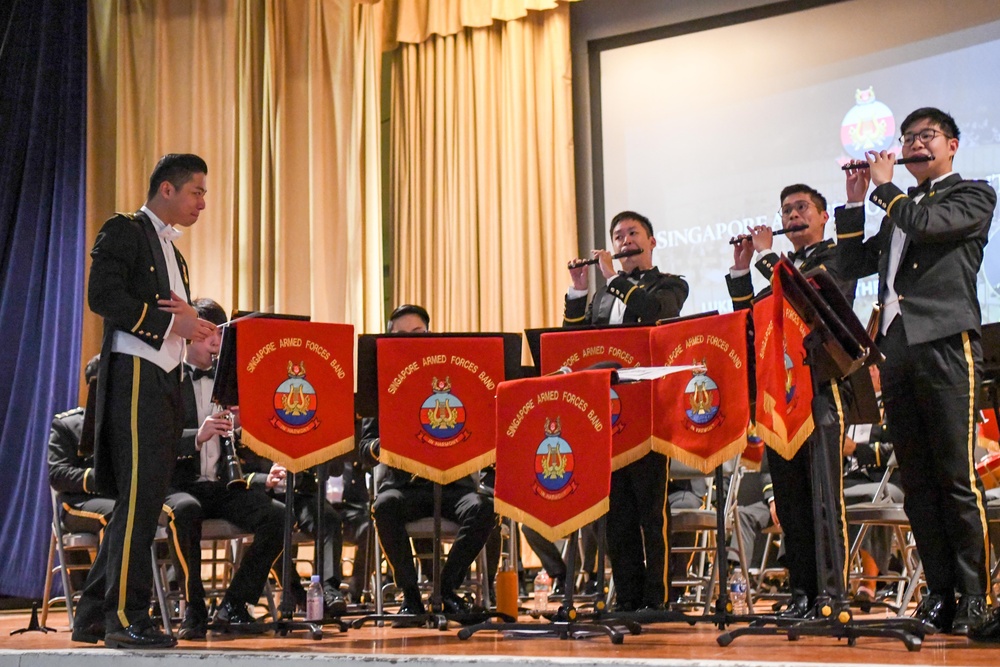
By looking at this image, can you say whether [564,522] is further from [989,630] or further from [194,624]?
[194,624]

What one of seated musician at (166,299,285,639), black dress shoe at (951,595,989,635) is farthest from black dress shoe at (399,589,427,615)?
black dress shoe at (951,595,989,635)

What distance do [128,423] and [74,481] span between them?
3.88 ft

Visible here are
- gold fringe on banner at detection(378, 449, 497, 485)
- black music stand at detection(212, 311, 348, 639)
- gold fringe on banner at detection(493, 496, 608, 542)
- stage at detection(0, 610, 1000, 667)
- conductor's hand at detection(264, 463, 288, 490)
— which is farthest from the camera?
conductor's hand at detection(264, 463, 288, 490)

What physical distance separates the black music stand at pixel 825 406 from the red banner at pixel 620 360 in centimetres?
83

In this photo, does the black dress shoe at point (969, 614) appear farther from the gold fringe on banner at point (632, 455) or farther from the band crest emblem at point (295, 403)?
the band crest emblem at point (295, 403)

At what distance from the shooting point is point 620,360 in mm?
4039

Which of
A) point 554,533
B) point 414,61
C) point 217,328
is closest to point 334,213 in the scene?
point 414,61

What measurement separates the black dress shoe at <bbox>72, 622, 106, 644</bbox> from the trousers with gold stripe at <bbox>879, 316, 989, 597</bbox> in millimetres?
2620

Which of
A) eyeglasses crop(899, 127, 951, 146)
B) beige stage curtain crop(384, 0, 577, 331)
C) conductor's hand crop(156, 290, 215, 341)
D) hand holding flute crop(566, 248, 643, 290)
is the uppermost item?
beige stage curtain crop(384, 0, 577, 331)

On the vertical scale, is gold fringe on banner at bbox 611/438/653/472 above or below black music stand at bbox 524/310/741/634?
above

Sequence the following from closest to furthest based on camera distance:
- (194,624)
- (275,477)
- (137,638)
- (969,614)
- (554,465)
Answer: (969,614)
(137,638)
(554,465)
(194,624)
(275,477)

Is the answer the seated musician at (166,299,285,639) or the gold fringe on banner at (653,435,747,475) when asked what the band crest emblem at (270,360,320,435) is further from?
the gold fringe on banner at (653,435,747,475)

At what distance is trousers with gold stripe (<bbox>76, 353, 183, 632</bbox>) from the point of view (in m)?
3.44

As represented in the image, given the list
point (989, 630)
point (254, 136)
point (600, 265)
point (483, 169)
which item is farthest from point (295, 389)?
point (254, 136)
